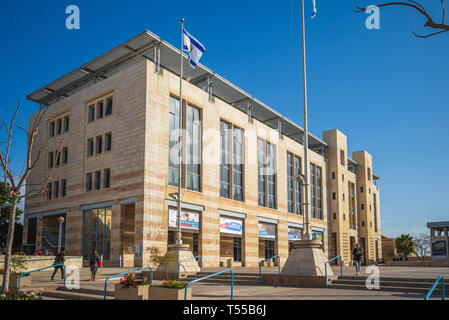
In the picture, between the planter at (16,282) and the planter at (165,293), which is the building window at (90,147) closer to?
the planter at (16,282)

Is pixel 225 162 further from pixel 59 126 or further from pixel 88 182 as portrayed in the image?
pixel 59 126

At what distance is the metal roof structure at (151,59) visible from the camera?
1483 inches

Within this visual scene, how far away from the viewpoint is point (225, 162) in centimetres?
4331

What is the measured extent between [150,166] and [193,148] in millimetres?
6399

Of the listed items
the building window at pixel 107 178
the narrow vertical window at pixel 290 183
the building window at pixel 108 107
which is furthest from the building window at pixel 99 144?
the narrow vertical window at pixel 290 183

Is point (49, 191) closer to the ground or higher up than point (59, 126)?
closer to the ground

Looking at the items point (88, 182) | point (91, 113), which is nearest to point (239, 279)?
point (88, 182)

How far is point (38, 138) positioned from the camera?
46.2 m

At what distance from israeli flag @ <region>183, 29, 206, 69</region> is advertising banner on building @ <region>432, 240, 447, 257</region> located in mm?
39703

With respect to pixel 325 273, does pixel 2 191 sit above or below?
above

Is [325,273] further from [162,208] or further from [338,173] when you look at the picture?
[338,173]
